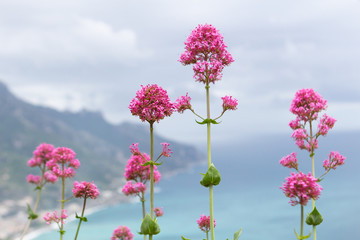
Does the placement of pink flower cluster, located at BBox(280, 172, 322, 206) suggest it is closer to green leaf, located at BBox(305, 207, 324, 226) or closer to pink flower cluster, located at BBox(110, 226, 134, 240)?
green leaf, located at BBox(305, 207, 324, 226)

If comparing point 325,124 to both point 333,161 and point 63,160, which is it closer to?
point 333,161

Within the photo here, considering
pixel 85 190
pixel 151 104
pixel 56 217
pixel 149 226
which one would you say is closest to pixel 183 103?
pixel 151 104

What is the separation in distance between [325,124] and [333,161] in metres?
0.83

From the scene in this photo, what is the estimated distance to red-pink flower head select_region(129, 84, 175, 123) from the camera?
18.7 ft

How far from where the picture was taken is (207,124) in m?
5.84

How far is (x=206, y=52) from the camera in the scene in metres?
6.31

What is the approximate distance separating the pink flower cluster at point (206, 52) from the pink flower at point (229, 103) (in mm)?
417

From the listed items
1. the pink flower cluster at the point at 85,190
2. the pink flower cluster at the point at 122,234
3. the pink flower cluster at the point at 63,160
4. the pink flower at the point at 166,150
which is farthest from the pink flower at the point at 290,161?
the pink flower cluster at the point at 63,160

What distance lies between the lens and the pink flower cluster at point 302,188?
5523 millimetres

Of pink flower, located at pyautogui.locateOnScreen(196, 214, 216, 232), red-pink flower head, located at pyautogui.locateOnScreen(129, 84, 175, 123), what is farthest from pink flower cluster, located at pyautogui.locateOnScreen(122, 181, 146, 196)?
red-pink flower head, located at pyautogui.locateOnScreen(129, 84, 175, 123)

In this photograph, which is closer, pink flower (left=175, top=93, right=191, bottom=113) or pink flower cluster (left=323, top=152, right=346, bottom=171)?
pink flower (left=175, top=93, right=191, bottom=113)

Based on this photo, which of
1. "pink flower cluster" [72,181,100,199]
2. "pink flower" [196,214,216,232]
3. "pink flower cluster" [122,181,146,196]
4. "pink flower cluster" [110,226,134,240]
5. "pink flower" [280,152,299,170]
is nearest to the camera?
"pink flower" [196,214,216,232]

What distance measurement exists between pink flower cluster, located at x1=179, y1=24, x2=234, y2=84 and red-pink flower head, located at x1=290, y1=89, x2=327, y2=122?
2.45 m

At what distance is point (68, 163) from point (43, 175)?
2423 mm
